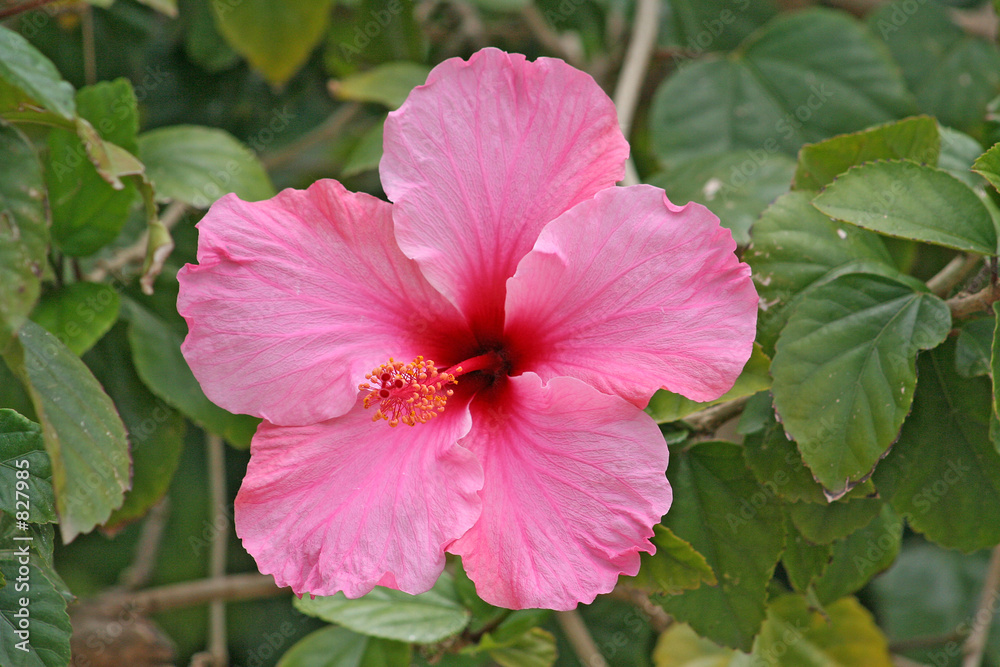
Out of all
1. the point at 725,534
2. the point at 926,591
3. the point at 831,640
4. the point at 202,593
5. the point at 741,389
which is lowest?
the point at 926,591

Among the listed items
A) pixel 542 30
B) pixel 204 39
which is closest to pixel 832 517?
pixel 542 30

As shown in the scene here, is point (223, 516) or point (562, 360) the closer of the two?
point (562, 360)

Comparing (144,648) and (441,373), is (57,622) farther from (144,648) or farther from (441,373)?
(144,648)

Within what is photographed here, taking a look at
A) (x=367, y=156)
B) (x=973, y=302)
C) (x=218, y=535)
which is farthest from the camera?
(x=218, y=535)

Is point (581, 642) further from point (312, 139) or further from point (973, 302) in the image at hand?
point (312, 139)

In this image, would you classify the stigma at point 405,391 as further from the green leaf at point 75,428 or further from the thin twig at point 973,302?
the thin twig at point 973,302

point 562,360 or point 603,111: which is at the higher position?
point 603,111

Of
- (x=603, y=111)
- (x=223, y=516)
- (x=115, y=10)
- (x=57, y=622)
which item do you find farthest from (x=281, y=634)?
(x=603, y=111)
